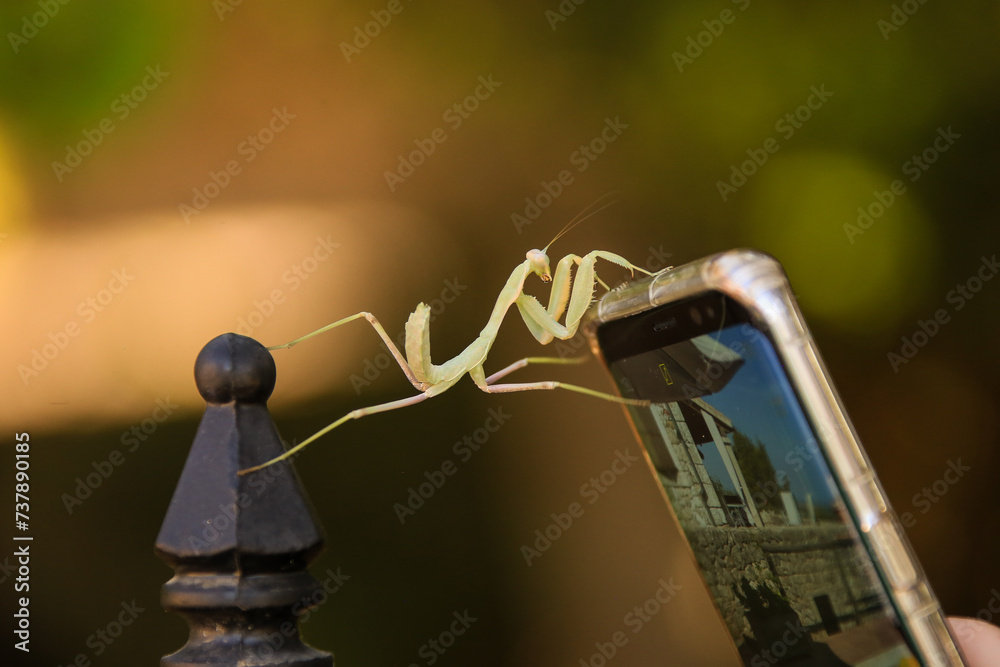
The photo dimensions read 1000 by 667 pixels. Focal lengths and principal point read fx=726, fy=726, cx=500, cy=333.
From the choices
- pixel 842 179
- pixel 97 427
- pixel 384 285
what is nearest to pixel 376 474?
pixel 384 285
